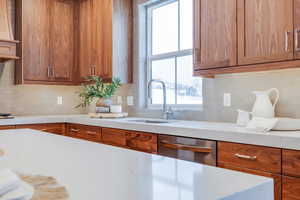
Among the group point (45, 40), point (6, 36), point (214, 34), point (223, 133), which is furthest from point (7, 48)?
point (223, 133)

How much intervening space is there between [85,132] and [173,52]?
1358 mm

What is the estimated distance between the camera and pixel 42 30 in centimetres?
361

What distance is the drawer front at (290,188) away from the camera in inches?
57.2

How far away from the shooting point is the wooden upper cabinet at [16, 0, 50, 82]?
11.4 feet

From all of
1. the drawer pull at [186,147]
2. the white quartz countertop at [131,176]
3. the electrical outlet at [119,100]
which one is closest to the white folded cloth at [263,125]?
the drawer pull at [186,147]

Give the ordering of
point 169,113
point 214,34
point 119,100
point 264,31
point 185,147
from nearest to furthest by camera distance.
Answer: point 264,31
point 185,147
point 214,34
point 169,113
point 119,100

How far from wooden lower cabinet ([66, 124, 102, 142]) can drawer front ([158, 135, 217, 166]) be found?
938 millimetres

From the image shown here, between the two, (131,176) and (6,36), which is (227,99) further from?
(6,36)

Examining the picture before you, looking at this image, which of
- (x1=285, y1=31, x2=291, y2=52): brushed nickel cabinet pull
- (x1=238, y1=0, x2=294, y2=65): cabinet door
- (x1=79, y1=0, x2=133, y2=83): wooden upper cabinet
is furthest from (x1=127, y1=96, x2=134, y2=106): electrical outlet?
(x1=285, y1=31, x2=291, y2=52): brushed nickel cabinet pull

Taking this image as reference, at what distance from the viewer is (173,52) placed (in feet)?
10.5

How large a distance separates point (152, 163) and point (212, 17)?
173 centimetres

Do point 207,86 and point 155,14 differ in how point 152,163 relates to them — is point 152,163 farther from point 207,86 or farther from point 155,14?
point 155,14

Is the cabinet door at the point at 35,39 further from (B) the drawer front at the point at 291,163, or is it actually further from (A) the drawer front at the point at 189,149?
(B) the drawer front at the point at 291,163

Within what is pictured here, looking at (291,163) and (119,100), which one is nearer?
(291,163)
